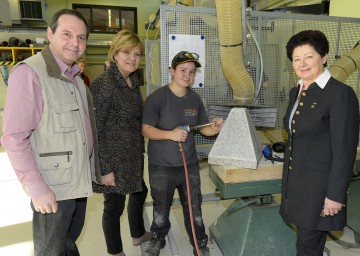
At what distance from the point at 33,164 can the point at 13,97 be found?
0.87 feet

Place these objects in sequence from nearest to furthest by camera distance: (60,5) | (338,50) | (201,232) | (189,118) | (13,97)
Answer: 1. (13,97)
2. (189,118)
3. (201,232)
4. (338,50)
5. (60,5)

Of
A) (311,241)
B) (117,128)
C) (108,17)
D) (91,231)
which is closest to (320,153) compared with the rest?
(311,241)

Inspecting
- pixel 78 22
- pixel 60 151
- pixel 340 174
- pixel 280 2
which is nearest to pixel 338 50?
pixel 340 174

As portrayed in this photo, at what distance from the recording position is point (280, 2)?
507cm

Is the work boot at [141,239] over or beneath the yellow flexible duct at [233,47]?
beneath

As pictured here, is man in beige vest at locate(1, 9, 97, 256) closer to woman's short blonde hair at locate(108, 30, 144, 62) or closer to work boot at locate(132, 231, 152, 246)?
woman's short blonde hair at locate(108, 30, 144, 62)

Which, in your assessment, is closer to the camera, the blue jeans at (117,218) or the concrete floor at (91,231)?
the blue jeans at (117,218)

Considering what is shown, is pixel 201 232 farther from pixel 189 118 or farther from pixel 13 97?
pixel 13 97

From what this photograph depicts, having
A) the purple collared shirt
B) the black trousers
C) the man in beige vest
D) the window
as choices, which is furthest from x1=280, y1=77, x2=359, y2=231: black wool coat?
the window

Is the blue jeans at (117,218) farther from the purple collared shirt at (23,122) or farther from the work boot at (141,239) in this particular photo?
the purple collared shirt at (23,122)

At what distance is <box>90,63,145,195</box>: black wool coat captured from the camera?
1.53 metres

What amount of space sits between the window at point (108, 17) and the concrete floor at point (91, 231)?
5629mm

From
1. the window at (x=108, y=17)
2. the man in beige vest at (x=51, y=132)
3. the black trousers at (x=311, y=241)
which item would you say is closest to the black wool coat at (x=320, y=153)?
the black trousers at (x=311, y=241)

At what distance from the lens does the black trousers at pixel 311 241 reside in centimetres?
131
